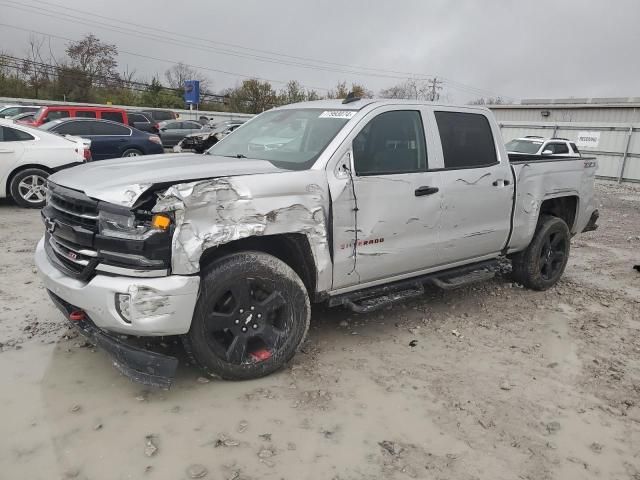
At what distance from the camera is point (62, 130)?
12.3m

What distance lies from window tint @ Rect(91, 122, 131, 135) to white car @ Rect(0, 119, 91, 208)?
4030 mm

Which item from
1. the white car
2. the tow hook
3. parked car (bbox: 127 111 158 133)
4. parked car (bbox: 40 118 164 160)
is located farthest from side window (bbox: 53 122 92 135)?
the tow hook

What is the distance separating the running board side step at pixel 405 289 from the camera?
12.3 feet

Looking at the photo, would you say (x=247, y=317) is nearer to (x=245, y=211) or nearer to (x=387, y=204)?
(x=245, y=211)

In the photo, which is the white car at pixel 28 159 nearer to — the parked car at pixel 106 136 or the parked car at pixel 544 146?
the parked car at pixel 106 136

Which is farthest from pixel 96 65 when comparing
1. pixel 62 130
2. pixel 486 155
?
pixel 486 155

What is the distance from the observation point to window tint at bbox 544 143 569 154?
14672 millimetres

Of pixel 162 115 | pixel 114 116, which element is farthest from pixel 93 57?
pixel 114 116

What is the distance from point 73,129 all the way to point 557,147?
13.1 meters

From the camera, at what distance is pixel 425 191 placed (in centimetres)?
397

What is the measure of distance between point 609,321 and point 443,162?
2343mm

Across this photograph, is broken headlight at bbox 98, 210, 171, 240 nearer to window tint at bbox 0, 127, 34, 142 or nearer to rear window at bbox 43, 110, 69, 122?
window tint at bbox 0, 127, 34, 142

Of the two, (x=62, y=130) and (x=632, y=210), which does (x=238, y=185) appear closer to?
(x=62, y=130)

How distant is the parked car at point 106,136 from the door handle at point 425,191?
396 inches
